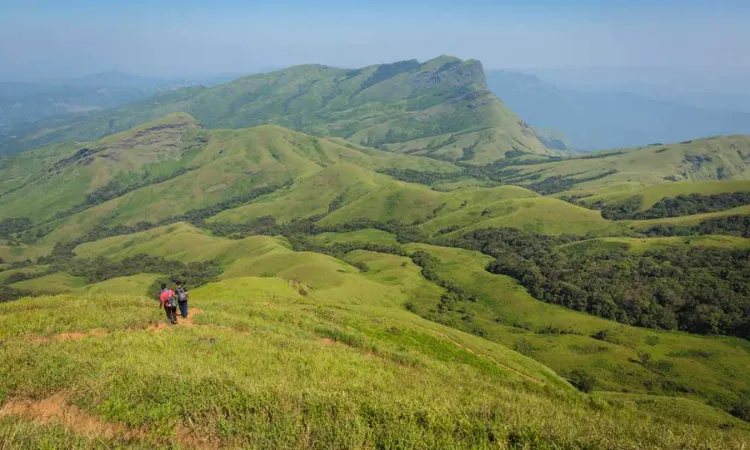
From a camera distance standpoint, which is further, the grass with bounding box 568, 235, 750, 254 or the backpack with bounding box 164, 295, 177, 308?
the grass with bounding box 568, 235, 750, 254

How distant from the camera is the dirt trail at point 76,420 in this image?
14.4 m

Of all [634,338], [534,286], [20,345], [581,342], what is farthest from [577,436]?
[534,286]

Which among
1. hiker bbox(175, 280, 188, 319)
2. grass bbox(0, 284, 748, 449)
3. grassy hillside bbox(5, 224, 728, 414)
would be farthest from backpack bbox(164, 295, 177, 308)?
grassy hillside bbox(5, 224, 728, 414)

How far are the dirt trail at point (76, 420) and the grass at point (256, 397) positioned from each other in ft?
0.37

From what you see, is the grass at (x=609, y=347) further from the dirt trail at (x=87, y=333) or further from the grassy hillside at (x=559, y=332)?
the dirt trail at (x=87, y=333)

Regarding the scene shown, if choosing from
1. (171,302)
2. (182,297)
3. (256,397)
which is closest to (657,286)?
(182,297)

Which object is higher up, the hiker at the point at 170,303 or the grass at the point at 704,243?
the hiker at the point at 170,303

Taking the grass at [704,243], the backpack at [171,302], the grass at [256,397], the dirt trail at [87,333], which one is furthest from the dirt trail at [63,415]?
the grass at [704,243]

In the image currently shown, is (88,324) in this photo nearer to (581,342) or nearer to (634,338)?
(581,342)

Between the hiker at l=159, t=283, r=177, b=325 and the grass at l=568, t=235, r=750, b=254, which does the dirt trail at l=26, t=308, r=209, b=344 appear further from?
the grass at l=568, t=235, r=750, b=254

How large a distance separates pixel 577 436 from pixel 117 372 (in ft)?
65.4

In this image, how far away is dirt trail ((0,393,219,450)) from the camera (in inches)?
567

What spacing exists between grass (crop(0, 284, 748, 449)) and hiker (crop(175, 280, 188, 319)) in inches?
83.1

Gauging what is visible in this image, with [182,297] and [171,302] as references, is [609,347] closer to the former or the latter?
[182,297]
